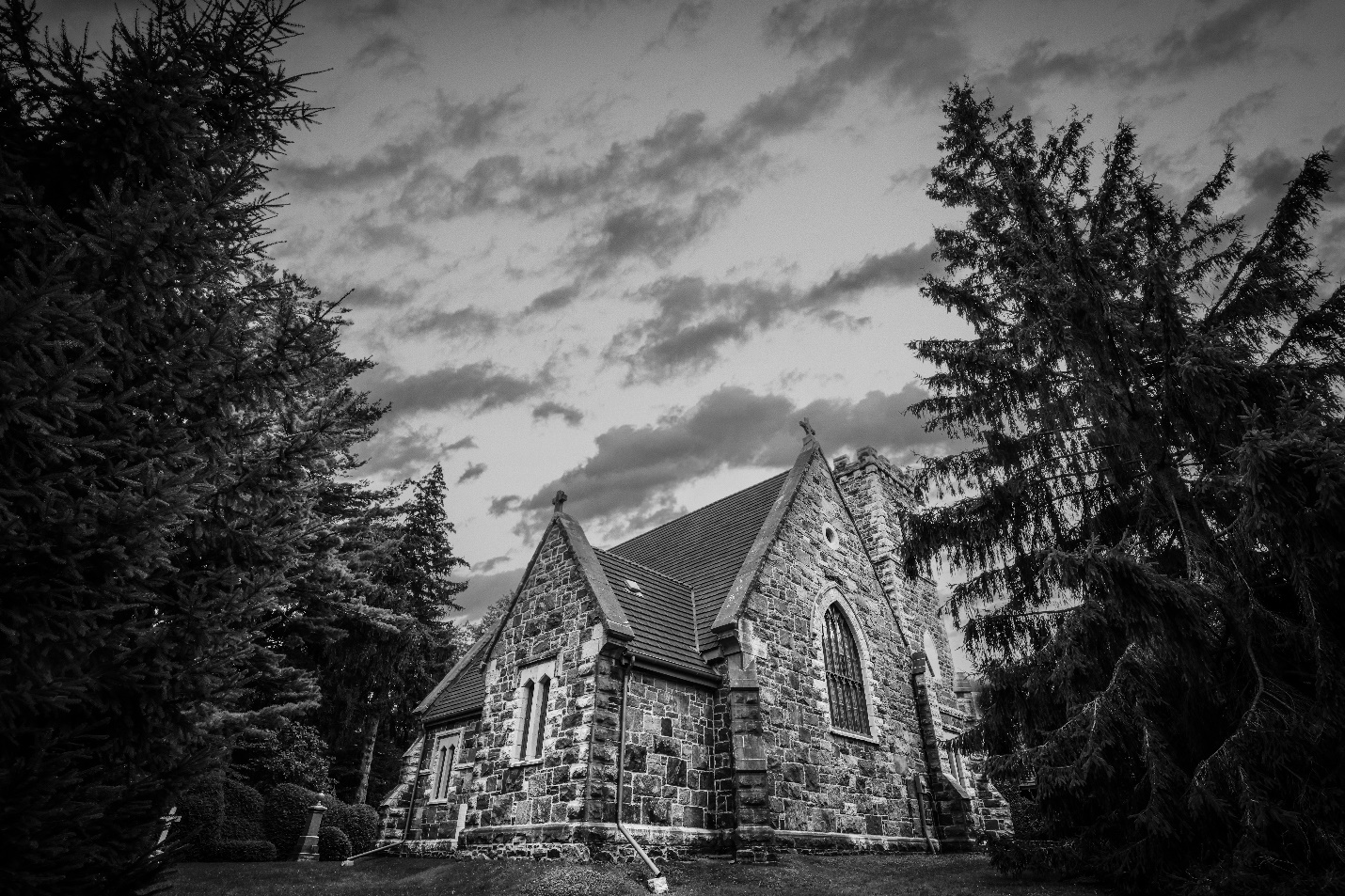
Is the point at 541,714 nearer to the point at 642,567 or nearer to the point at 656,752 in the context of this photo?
the point at 656,752

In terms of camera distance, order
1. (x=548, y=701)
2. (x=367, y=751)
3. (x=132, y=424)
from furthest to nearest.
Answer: (x=367, y=751) → (x=548, y=701) → (x=132, y=424)

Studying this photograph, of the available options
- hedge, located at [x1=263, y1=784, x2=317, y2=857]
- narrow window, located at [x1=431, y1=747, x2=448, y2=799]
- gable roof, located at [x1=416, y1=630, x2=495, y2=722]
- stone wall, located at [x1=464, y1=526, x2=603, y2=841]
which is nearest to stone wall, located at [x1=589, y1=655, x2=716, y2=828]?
stone wall, located at [x1=464, y1=526, x2=603, y2=841]

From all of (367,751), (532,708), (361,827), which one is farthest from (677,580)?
(367,751)

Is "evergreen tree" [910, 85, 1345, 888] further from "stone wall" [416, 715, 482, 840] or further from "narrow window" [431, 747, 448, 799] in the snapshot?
"narrow window" [431, 747, 448, 799]

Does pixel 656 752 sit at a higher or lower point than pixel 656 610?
lower

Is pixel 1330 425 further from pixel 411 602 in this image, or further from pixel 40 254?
pixel 411 602

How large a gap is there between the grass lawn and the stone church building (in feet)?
1.97

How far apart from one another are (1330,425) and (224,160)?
35.4 ft

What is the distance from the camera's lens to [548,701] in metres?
12.3

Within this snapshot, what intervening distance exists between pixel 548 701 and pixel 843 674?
7.28 m

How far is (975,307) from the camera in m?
12.2

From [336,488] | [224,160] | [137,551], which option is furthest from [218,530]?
[336,488]

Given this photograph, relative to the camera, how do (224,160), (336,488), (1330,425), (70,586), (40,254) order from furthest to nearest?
(336,488) < (1330,425) < (224,160) < (40,254) < (70,586)

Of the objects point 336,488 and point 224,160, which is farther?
point 336,488
